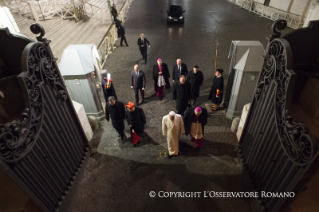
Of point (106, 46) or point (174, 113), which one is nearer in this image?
point (174, 113)

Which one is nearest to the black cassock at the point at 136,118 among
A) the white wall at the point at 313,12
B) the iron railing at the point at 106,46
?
the iron railing at the point at 106,46

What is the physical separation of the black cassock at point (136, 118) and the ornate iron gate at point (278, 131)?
2.78 m

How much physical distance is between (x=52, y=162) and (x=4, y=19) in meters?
8.22

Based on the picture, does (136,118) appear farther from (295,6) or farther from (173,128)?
(295,6)

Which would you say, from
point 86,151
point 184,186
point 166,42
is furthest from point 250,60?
point 166,42

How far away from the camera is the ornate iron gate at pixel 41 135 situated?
267 cm

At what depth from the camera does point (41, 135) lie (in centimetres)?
329

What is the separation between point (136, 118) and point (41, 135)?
7.94 feet

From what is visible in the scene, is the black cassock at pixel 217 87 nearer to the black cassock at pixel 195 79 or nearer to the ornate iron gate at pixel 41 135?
the black cassock at pixel 195 79

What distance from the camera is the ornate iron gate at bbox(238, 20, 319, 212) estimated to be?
260 centimetres

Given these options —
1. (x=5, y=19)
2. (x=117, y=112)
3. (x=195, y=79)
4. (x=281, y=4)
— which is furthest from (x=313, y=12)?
(x=5, y=19)

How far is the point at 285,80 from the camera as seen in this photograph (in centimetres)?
282

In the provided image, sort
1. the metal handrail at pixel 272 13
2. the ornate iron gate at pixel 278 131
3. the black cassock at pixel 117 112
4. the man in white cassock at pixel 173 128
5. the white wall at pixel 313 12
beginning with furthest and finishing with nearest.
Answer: the metal handrail at pixel 272 13, the white wall at pixel 313 12, the black cassock at pixel 117 112, the man in white cassock at pixel 173 128, the ornate iron gate at pixel 278 131

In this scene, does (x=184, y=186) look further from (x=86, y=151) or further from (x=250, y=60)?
(x=250, y=60)
